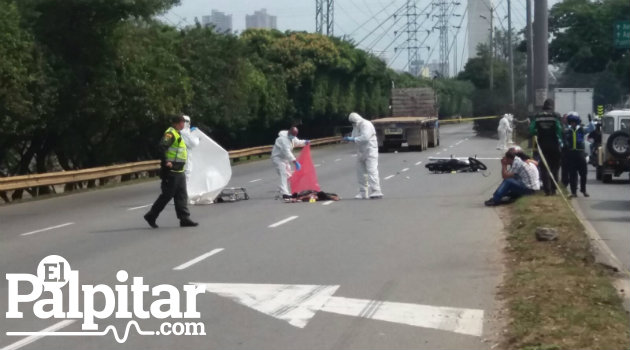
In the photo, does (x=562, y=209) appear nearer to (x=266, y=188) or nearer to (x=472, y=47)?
(x=266, y=188)

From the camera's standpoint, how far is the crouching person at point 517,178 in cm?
2136

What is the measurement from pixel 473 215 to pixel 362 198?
4888 mm

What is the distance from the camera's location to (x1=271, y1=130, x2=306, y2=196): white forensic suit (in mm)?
25328

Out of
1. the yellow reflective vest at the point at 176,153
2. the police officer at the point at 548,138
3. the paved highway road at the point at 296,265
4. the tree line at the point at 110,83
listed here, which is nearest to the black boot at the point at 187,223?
the paved highway road at the point at 296,265

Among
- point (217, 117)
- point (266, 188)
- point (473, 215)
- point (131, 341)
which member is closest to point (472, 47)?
point (217, 117)

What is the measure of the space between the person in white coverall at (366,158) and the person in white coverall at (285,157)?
4.74ft

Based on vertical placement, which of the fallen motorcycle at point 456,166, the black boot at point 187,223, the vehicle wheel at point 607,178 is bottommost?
the vehicle wheel at point 607,178

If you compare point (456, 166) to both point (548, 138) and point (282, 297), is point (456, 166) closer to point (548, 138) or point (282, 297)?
point (548, 138)

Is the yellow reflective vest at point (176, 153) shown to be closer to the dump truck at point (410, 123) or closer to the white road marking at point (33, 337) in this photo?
the white road marking at point (33, 337)

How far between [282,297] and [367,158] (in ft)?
42.2

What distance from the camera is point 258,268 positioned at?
44.7 feet

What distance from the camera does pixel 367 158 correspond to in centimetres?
2417

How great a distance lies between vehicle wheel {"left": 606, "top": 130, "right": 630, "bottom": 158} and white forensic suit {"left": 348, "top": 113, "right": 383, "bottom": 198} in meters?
7.89

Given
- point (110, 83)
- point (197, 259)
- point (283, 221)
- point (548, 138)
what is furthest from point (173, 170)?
point (110, 83)
